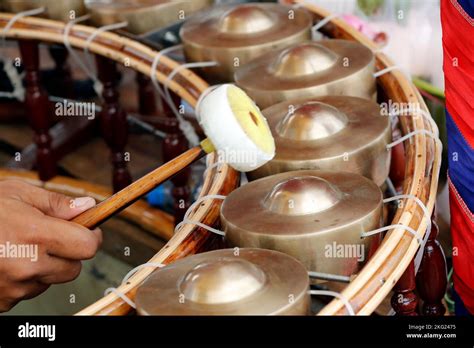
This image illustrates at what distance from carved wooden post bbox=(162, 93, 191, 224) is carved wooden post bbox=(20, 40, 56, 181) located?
61cm

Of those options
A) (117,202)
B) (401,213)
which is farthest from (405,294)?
(117,202)

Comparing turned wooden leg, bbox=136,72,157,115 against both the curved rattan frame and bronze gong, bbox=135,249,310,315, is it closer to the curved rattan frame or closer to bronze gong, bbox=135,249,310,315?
the curved rattan frame

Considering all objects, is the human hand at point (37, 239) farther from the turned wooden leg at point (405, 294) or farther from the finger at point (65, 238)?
the turned wooden leg at point (405, 294)

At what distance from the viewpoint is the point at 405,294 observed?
174 cm

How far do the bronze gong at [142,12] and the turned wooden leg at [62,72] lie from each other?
39.4 inches

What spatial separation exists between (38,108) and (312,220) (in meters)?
1.81

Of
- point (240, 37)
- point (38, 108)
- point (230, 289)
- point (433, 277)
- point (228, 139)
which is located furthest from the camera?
point (38, 108)

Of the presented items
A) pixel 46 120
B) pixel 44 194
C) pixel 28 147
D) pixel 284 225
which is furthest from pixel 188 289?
pixel 28 147

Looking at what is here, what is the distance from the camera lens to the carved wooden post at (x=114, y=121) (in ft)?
9.70

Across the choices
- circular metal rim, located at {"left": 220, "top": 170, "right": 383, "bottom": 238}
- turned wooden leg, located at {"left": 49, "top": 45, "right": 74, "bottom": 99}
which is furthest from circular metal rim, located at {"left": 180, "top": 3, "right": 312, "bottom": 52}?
turned wooden leg, located at {"left": 49, "top": 45, "right": 74, "bottom": 99}

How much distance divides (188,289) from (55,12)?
1756mm

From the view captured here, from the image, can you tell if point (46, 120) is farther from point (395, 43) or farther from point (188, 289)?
point (188, 289)

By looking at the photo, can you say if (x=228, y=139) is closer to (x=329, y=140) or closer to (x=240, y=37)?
(x=329, y=140)

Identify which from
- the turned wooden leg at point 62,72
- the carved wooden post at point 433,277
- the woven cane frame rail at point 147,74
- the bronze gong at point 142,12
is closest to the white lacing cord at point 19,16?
the woven cane frame rail at point 147,74
